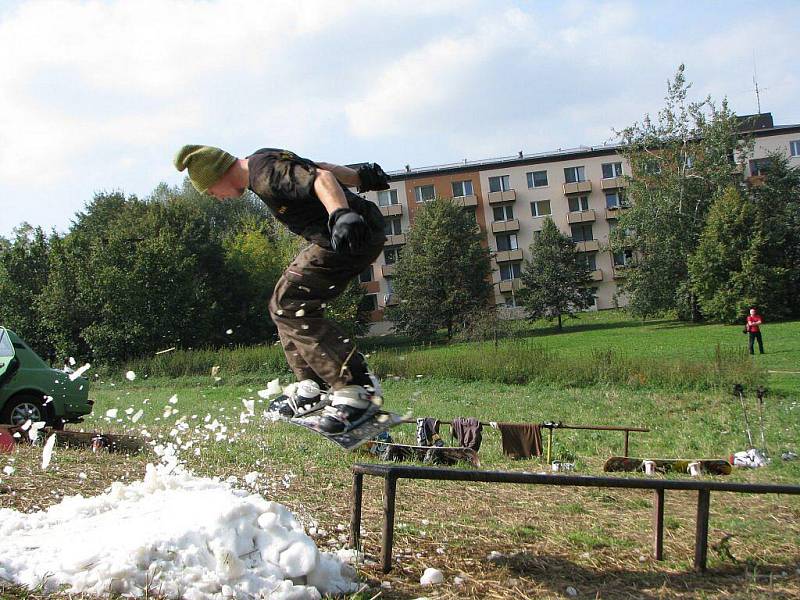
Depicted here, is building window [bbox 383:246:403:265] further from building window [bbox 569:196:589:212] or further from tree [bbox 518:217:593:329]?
building window [bbox 569:196:589:212]

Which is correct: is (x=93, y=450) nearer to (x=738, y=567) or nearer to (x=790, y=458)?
(x=738, y=567)

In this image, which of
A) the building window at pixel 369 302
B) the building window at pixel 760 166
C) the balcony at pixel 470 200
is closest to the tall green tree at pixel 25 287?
the building window at pixel 369 302

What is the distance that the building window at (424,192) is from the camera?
233 ft

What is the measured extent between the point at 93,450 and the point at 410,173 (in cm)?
6435

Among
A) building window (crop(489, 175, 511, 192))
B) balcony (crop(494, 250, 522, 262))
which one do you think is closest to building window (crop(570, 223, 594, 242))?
balcony (crop(494, 250, 522, 262))

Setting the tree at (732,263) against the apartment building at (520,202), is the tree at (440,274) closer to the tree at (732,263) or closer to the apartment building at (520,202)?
the apartment building at (520,202)

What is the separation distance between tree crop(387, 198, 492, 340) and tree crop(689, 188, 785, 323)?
52.8 feet

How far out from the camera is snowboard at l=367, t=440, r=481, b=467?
9.82 meters

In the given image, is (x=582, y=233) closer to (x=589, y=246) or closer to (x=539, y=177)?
(x=589, y=246)

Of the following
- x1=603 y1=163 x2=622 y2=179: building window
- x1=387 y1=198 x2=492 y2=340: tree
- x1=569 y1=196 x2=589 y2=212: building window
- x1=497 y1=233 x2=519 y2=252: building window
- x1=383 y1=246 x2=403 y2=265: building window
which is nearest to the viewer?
x1=387 y1=198 x2=492 y2=340: tree

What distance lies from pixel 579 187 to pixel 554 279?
13.4m

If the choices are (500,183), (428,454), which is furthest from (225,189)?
(500,183)

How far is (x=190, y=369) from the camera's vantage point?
3222cm

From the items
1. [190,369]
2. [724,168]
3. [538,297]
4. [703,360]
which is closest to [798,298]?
[724,168]
